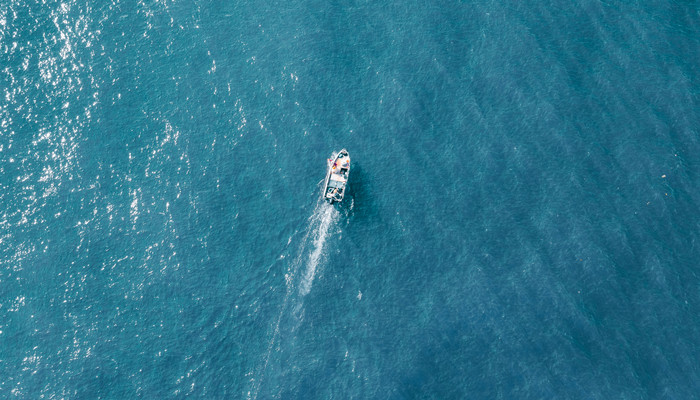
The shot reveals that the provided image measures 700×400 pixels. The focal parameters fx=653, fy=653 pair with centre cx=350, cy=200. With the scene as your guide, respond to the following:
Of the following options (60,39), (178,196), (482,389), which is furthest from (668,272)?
(60,39)

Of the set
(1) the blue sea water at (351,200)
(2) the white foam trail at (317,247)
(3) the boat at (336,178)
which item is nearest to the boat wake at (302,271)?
(2) the white foam trail at (317,247)

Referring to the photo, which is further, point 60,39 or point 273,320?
point 60,39

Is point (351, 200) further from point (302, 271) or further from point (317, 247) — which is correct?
point (302, 271)

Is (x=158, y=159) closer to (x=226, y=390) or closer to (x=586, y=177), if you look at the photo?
(x=226, y=390)

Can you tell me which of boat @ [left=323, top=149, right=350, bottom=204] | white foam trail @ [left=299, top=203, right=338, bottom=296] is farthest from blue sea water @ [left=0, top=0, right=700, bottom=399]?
boat @ [left=323, top=149, right=350, bottom=204]

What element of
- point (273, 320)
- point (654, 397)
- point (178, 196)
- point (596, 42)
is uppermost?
point (596, 42)

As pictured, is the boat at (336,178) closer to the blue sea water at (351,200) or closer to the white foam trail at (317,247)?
the white foam trail at (317,247)

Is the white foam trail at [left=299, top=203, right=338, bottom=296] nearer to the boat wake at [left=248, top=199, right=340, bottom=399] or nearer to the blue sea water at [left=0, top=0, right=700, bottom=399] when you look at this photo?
the boat wake at [left=248, top=199, right=340, bottom=399]
